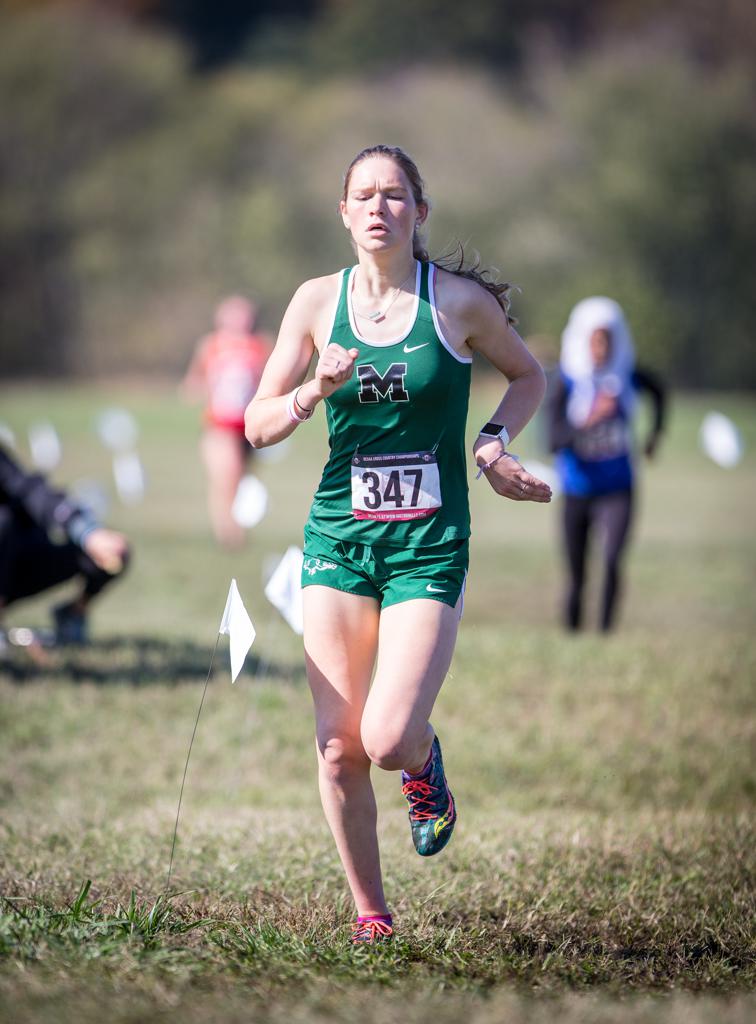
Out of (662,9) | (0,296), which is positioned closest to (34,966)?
(0,296)

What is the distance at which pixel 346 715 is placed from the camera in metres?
3.88

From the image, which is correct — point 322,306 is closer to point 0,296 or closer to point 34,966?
point 34,966

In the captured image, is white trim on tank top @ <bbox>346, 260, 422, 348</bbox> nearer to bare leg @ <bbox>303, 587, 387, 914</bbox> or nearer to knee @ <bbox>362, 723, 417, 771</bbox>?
bare leg @ <bbox>303, 587, 387, 914</bbox>

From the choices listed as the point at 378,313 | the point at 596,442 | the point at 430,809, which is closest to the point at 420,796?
the point at 430,809

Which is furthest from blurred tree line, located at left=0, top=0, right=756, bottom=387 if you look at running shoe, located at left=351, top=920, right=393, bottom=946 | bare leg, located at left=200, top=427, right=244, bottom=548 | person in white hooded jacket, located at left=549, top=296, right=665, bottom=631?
running shoe, located at left=351, top=920, right=393, bottom=946

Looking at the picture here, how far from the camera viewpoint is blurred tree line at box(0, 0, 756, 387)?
52.8m

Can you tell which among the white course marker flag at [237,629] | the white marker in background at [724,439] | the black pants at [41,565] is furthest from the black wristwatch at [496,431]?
the white marker in background at [724,439]

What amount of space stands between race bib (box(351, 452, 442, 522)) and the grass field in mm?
1220

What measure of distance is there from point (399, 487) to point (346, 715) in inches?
26.7

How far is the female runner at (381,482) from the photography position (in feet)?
12.7

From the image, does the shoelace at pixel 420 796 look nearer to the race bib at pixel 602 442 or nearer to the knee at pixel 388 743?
the knee at pixel 388 743

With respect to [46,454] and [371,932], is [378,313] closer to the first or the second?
[371,932]

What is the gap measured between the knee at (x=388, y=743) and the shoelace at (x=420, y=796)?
24 centimetres

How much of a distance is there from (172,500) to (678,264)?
3793 cm
